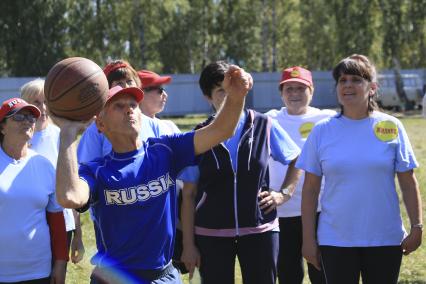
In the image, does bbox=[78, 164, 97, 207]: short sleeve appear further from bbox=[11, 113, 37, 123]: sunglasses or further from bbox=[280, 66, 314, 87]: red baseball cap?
bbox=[280, 66, 314, 87]: red baseball cap

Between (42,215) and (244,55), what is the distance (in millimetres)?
43642

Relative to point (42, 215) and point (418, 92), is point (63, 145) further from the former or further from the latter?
point (418, 92)

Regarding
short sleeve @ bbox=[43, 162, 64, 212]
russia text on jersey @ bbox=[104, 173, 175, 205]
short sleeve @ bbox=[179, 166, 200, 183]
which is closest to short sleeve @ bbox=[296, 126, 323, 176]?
short sleeve @ bbox=[179, 166, 200, 183]

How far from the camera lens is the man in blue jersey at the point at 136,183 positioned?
131 inches

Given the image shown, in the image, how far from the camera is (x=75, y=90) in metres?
3.29

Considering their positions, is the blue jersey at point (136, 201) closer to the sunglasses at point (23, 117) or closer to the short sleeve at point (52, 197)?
the short sleeve at point (52, 197)

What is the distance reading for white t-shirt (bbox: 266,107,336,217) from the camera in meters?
5.13

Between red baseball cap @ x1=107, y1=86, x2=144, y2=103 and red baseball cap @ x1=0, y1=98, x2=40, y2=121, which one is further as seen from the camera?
red baseball cap @ x1=0, y1=98, x2=40, y2=121

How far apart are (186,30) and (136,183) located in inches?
1623

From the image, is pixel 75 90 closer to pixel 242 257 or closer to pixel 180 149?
pixel 180 149

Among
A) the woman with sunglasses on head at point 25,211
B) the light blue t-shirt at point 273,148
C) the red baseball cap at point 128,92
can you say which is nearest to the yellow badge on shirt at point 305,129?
the light blue t-shirt at point 273,148

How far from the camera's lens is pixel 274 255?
4379 millimetres

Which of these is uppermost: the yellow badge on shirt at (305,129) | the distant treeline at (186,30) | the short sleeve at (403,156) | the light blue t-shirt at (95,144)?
the light blue t-shirt at (95,144)

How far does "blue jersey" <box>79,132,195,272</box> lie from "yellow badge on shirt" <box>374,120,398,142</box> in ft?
4.12
